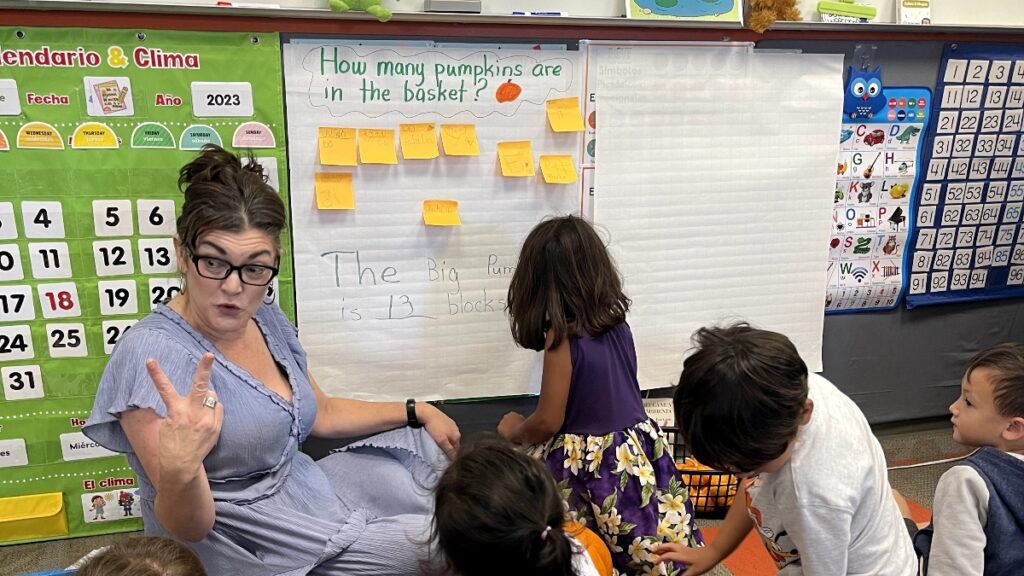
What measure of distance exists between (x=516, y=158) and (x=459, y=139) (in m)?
0.17

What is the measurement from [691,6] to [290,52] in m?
1.10

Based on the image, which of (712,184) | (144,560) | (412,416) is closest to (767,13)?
(712,184)

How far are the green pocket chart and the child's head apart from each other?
63.1 inches

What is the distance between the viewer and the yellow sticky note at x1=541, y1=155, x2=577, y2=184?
6.87 ft

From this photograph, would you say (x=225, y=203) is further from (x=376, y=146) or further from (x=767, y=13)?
(x=767, y=13)

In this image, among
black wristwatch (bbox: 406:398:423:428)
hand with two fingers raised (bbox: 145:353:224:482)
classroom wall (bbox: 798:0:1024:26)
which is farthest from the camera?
classroom wall (bbox: 798:0:1024:26)

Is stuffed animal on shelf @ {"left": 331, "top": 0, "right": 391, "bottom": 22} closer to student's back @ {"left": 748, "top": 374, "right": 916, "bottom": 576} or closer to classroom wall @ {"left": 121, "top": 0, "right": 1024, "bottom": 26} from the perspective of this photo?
classroom wall @ {"left": 121, "top": 0, "right": 1024, "bottom": 26}

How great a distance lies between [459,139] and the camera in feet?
6.59

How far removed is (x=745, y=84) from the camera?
2.20 m

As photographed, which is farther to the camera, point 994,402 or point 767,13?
point 767,13

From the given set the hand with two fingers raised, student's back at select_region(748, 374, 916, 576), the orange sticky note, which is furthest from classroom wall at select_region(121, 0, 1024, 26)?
student's back at select_region(748, 374, 916, 576)

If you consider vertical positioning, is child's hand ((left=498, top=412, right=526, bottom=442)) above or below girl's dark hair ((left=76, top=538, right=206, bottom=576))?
below

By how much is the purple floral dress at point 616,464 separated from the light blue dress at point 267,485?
13.5 inches

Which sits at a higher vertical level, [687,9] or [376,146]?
[687,9]
